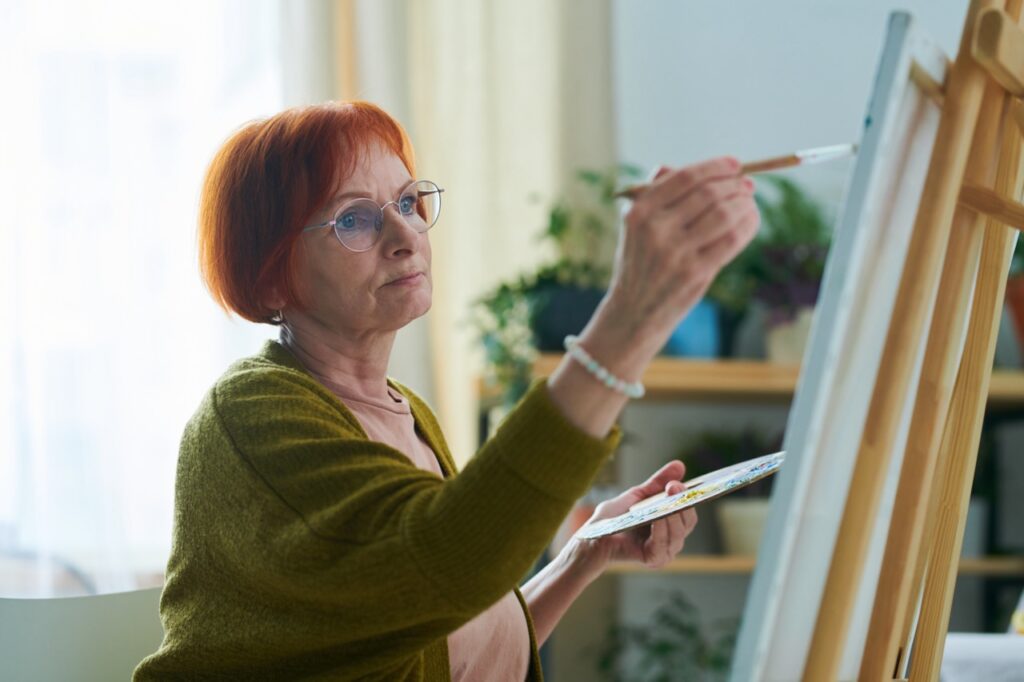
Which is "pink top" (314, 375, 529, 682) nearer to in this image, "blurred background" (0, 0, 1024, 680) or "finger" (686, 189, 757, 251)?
"finger" (686, 189, 757, 251)

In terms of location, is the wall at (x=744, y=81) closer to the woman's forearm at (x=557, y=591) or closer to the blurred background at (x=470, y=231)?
the blurred background at (x=470, y=231)

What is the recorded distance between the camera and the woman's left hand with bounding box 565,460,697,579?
123 cm

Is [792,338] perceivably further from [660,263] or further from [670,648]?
[660,263]

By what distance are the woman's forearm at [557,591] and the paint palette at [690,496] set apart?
77mm

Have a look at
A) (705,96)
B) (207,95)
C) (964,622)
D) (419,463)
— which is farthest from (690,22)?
(419,463)

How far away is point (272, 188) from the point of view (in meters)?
1.09

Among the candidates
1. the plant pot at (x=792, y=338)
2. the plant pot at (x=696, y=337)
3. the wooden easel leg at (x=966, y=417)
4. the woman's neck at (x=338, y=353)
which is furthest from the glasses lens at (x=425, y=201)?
the plant pot at (x=792, y=338)

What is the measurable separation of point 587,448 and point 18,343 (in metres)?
2.01

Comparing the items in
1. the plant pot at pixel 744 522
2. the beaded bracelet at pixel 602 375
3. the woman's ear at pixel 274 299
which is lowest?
the plant pot at pixel 744 522

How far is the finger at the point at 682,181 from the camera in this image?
79cm

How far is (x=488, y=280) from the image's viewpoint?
116 inches

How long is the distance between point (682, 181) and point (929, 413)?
29 centimetres

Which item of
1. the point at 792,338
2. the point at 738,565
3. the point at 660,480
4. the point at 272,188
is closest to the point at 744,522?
the point at 738,565

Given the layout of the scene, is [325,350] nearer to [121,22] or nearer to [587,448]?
[587,448]
